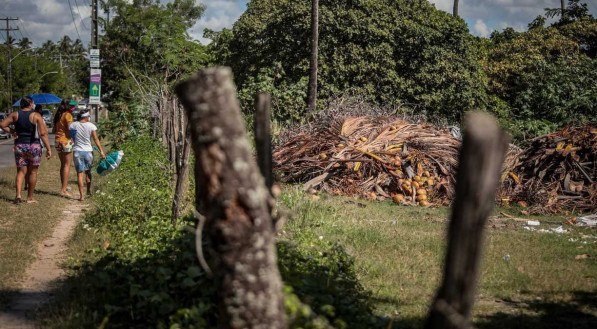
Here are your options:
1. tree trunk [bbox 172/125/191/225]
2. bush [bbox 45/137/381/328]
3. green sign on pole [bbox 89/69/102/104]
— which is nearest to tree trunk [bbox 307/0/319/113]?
green sign on pole [bbox 89/69/102/104]

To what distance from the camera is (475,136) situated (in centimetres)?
247

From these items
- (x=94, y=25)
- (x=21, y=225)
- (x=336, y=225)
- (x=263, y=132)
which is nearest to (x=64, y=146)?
(x=21, y=225)

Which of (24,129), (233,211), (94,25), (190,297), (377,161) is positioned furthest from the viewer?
(94,25)

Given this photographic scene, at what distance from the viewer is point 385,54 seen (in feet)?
81.9

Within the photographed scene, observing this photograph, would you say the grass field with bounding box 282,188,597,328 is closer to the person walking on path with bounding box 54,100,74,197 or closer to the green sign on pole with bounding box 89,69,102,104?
the person walking on path with bounding box 54,100,74,197

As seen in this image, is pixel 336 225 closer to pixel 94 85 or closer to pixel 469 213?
pixel 469 213

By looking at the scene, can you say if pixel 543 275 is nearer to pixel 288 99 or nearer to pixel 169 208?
pixel 169 208

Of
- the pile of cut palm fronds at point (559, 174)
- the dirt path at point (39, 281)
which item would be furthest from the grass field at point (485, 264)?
the dirt path at point (39, 281)

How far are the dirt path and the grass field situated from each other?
9.09ft

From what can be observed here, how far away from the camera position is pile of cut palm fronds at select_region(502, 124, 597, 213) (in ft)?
42.1

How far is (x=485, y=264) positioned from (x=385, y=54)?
17.7 meters

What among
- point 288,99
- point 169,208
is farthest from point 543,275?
point 288,99

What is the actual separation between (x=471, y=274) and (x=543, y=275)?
560 centimetres

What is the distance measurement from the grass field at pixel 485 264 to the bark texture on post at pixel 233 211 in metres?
2.39
